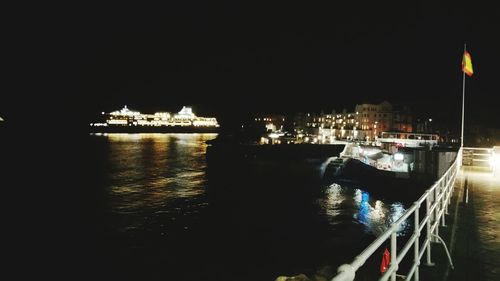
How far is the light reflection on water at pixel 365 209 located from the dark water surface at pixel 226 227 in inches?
3.0

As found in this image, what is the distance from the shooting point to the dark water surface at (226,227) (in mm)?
19109

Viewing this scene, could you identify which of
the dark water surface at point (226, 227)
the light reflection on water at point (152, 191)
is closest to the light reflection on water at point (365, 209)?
the dark water surface at point (226, 227)

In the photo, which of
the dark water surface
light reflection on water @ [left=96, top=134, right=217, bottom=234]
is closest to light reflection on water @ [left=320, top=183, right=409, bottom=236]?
the dark water surface

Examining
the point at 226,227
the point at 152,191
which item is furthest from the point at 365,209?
the point at 152,191

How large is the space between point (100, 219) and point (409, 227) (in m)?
21.8

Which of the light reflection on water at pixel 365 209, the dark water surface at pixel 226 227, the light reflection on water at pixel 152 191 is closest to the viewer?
the dark water surface at pixel 226 227

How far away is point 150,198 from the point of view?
119ft

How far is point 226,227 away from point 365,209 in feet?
41.3

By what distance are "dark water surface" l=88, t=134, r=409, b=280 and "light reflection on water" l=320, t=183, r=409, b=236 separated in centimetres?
8

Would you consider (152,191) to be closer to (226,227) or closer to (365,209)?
(226,227)

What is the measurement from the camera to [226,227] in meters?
26.5

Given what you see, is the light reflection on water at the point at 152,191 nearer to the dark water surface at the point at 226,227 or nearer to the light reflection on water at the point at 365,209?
the dark water surface at the point at 226,227

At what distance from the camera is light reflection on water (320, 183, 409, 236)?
2702 centimetres

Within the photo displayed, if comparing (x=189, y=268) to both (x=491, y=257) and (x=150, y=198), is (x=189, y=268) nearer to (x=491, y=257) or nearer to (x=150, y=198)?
(x=491, y=257)
